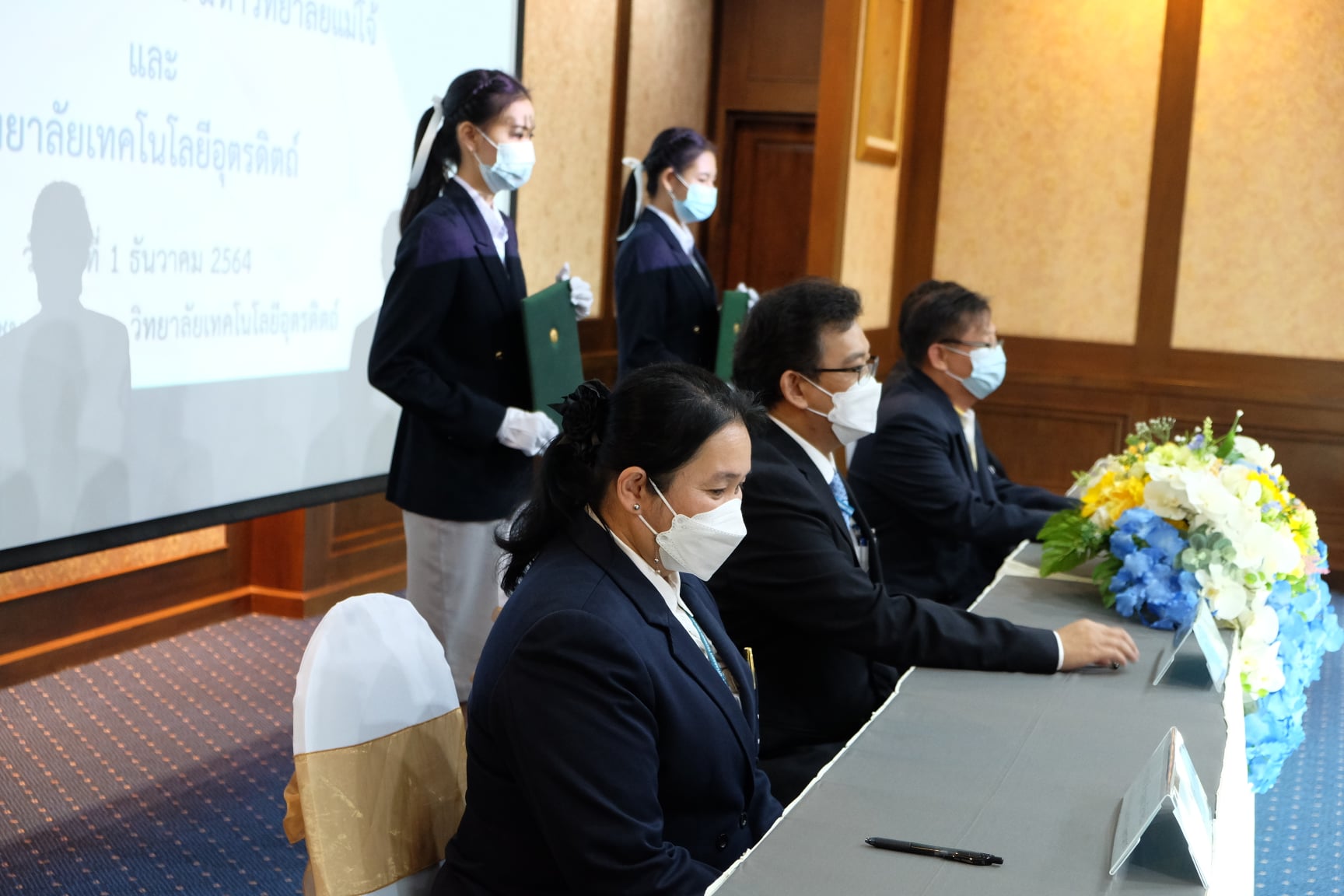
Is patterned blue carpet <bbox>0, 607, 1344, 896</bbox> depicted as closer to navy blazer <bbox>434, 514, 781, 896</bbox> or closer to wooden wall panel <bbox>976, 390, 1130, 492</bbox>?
navy blazer <bbox>434, 514, 781, 896</bbox>

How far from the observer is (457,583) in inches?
126

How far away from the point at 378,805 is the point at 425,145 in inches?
78.1

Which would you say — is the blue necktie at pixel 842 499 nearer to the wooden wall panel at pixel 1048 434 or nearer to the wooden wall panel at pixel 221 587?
the wooden wall panel at pixel 221 587

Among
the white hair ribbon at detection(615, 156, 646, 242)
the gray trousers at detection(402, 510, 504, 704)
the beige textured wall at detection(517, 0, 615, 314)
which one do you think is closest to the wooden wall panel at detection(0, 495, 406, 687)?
the beige textured wall at detection(517, 0, 615, 314)

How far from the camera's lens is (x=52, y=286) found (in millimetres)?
2824

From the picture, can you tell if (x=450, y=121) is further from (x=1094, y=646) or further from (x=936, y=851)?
(x=936, y=851)

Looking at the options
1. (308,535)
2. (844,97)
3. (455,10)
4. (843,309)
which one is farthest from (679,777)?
(844,97)

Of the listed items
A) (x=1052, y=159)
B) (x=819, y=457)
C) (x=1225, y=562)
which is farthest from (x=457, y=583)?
(x=1052, y=159)

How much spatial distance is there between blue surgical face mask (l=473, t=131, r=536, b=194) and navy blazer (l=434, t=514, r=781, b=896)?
1655mm

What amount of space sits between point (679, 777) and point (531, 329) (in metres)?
1.71

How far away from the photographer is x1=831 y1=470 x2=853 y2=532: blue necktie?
2.56m

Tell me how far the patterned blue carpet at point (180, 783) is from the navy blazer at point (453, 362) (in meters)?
0.90

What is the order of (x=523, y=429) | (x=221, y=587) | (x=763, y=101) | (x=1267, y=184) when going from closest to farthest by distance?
1. (x=523, y=429)
2. (x=221, y=587)
3. (x=1267, y=184)
4. (x=763, y=101)

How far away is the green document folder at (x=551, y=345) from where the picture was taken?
314 cm
